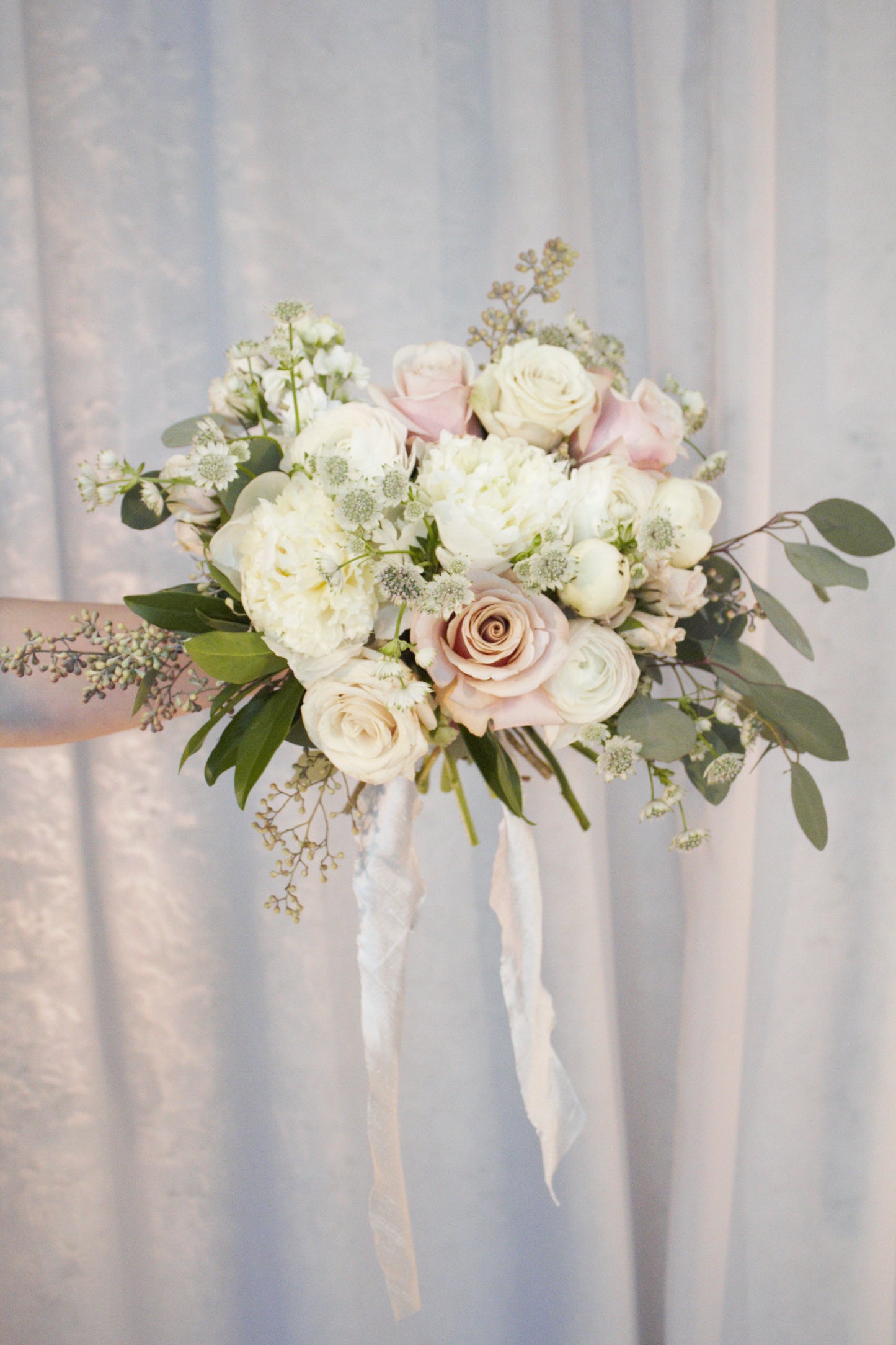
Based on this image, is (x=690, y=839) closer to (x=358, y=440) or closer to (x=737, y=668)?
(x=737, y=668)

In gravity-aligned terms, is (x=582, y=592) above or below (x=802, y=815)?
above

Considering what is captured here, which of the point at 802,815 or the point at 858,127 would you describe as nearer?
the point at 802,815

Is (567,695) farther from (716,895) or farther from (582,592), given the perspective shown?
(716,895)

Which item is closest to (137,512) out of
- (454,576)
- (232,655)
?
(232,655)

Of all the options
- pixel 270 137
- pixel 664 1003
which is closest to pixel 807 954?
pixel 664 1003

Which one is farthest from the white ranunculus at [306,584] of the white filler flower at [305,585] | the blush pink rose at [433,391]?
the blush pink rose at [433,391]

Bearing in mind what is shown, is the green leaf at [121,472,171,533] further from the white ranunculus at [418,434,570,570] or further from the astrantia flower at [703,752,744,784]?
the astrantia flower at [703,752,744,784]

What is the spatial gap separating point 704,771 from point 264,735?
1.06 feet

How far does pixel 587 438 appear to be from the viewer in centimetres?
67

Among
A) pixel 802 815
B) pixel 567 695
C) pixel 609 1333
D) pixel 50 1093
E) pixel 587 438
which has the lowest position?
pixel 609 1333

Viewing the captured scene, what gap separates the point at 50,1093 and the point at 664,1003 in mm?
780

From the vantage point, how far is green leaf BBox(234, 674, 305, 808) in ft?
1.97

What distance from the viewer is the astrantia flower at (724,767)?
65 centimetres

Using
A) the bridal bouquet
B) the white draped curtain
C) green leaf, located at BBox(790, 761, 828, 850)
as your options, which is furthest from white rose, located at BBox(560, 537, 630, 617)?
the white draped curtain
